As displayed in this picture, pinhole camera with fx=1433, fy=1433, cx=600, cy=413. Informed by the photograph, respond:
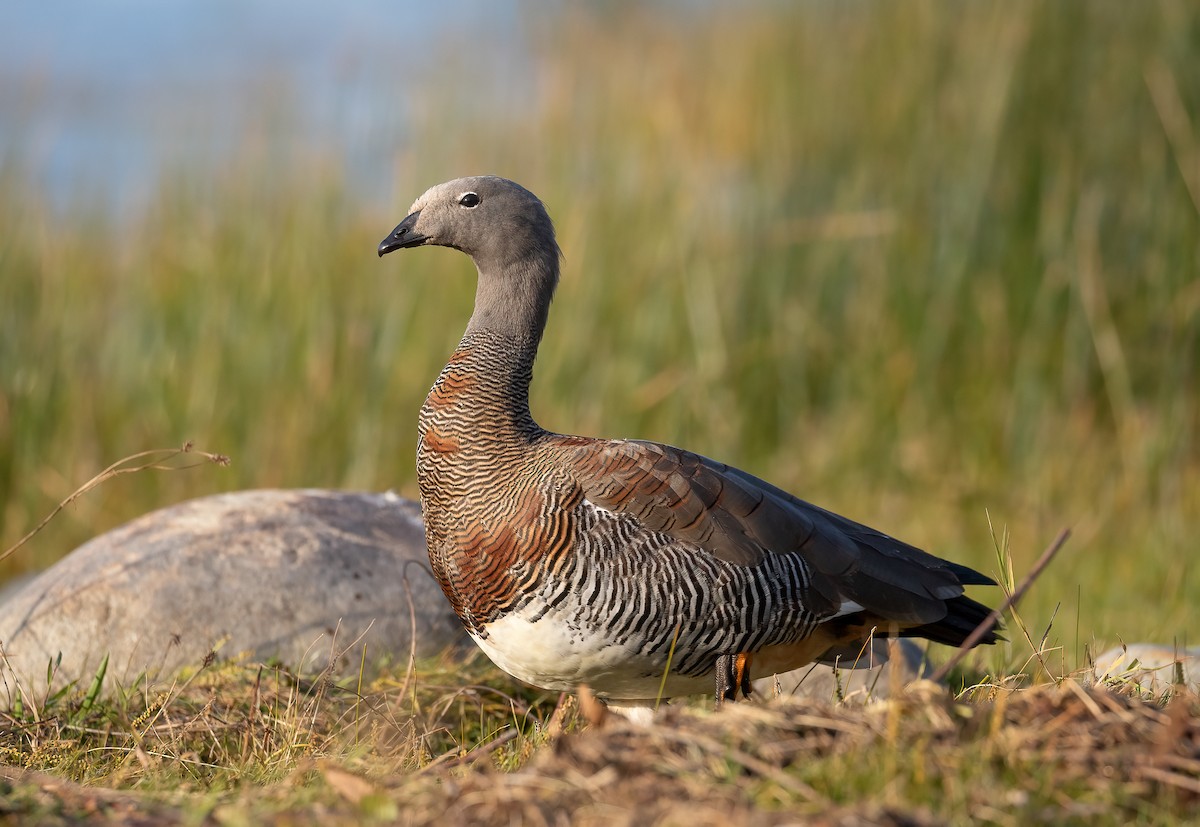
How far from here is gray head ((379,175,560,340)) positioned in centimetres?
471

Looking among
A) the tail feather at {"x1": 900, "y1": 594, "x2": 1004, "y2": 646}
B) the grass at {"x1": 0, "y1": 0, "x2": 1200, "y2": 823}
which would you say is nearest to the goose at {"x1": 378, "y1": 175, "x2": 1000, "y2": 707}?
the tail feather at {"x1": 900, "y1": 594, "x2": 1004, "y2": 646}

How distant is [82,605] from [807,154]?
595 cm

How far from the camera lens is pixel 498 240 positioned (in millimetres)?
4762

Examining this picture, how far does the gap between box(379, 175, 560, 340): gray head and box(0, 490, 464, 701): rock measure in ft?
3.27

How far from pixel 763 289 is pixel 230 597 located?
477 cm

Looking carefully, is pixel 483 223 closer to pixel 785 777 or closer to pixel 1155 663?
pixel 785 777

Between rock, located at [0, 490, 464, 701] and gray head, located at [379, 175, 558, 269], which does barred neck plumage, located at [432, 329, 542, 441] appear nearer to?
gray head, located at [379, 175, 558, 269]

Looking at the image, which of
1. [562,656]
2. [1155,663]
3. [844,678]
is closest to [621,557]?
[562,656]

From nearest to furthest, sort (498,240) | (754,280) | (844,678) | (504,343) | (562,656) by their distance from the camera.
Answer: (562,656)
(504,343)
(498,240)
(844,678)
(754,280)

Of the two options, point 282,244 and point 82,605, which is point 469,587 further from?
point 282,244

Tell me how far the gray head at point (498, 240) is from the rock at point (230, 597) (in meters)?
1.00

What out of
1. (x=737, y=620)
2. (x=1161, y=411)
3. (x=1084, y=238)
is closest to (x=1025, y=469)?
(x=1161, y=411)

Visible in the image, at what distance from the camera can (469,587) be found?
13.8ft

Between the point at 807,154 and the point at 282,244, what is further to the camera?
the point at 807,154
